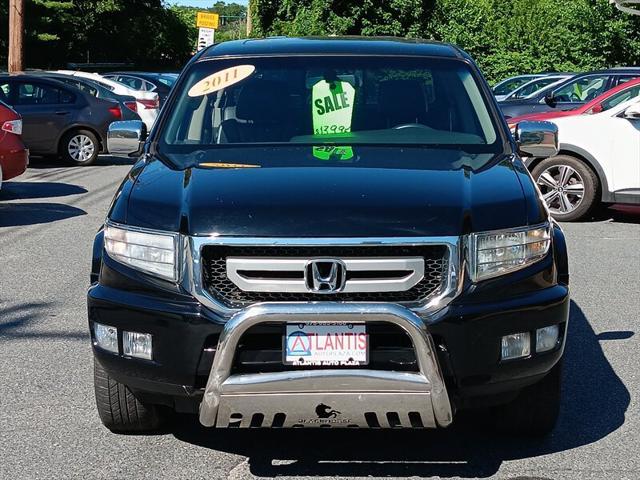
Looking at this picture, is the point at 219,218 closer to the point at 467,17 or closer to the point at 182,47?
the point at 467,17

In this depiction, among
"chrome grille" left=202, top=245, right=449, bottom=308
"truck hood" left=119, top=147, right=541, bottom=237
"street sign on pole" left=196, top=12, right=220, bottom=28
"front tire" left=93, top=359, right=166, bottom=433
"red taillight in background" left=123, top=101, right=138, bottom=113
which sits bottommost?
"front tire" left=93, top=359, right=166, bottom=433

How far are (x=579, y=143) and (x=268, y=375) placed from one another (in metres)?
8.65

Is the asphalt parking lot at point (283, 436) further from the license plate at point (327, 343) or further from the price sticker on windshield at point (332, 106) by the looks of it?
the price sticker on windshield at point (332, 106)

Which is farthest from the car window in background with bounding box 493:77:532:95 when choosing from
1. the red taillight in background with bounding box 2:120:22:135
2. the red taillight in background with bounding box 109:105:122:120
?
the red taillight in background with bounding box 2:120:22:135

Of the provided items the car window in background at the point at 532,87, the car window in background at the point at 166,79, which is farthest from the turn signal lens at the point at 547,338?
the car window in background at the point at 166,79

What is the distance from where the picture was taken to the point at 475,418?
5.34 m

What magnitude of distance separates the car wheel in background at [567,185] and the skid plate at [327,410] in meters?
8.34

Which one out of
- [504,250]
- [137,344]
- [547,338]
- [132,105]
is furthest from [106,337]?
[132,105]

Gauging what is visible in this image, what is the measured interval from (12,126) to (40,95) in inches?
236

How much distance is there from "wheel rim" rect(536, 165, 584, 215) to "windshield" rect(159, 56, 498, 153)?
6559mm

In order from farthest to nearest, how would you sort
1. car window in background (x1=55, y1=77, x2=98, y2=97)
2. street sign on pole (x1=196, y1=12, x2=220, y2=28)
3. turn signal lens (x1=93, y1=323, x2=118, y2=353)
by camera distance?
street sign on pole (x1=196, y1=12, x2=220, y2=28) < car window in background (x1=55, y1=77, x2=98, y2=97) < turn signal lens (x1=93, y1=323, x2=118, y2=353)

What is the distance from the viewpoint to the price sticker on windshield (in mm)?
5578

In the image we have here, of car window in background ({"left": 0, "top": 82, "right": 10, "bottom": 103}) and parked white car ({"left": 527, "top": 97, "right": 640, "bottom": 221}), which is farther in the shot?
car window in background ({"left": 0, "top": 82, "right": 10, "bottom": 103})

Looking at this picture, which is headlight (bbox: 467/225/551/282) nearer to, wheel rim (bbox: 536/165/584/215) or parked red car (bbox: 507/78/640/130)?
wheel rim (bbox: 536/165/584/215)
